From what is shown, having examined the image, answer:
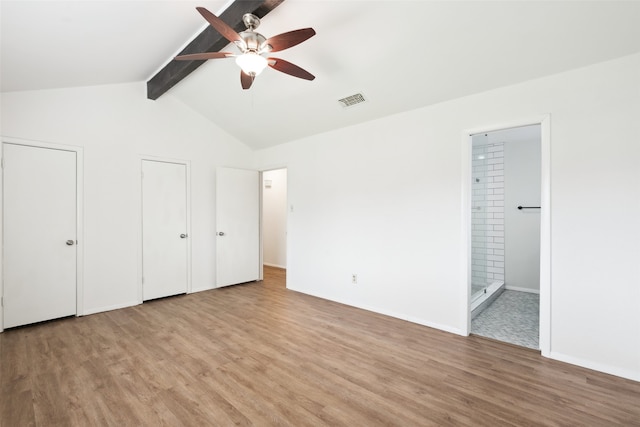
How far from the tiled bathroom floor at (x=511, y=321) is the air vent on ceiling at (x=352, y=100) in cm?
289

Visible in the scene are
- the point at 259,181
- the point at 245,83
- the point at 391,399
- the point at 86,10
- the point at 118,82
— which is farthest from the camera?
the point at 259,181

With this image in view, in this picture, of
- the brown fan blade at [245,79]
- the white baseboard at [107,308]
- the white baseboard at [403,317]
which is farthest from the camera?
the white baseboard at [107,308]

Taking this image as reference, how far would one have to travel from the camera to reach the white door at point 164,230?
13.5 ft

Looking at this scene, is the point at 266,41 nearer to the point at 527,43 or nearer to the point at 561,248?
the point at 527,43

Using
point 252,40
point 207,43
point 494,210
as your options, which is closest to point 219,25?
point 252,40

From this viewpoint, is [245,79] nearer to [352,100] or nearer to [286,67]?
[286,67]

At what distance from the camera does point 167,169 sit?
14.2ft

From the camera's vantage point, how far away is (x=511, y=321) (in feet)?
11.1

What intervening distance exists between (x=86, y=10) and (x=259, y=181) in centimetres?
342

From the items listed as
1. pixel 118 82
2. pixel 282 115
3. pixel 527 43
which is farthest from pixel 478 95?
pixel 118 82

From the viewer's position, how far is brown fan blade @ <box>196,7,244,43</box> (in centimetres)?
175

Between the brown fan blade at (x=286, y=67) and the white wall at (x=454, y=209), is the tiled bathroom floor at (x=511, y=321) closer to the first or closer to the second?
the white wall at (x=454, y=209)

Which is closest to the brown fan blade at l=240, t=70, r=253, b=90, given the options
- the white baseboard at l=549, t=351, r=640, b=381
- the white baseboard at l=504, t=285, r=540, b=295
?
the white baseboard at l=549, t=351, r=640, b=381

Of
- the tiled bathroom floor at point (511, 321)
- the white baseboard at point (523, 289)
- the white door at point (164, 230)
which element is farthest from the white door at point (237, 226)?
the white baseboard at point (523, 289)
